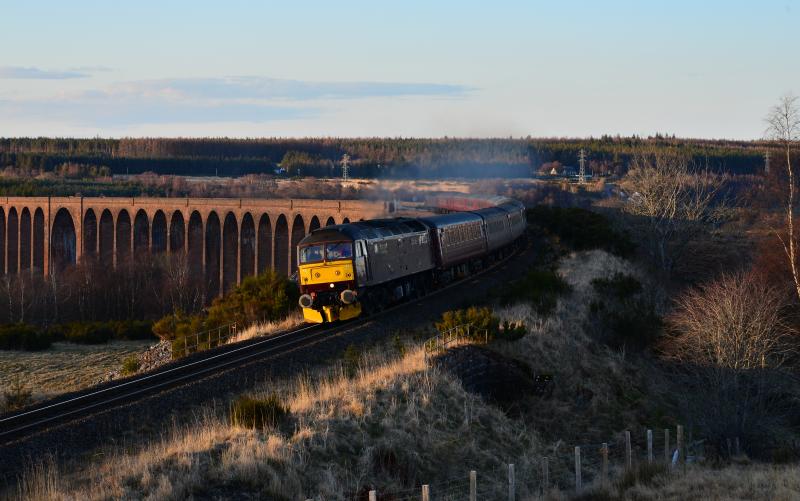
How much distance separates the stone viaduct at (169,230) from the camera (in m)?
80.2

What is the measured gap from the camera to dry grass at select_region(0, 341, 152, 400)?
102ft

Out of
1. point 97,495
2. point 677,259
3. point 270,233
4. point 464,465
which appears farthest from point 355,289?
point 270,233

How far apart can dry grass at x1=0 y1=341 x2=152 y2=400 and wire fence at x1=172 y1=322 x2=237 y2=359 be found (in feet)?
8.30

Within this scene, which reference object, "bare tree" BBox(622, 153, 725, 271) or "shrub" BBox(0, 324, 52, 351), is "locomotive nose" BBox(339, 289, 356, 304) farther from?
"bare tree" BBox(622, 153, 725, 271)

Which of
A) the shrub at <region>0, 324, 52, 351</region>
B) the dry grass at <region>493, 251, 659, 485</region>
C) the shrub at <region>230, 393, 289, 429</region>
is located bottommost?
the shrub at <region>0, 324, 52, 351</region>

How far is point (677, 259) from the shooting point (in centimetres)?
5606

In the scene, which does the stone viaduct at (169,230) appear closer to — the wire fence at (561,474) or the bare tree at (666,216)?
the bare tree at (666,216)

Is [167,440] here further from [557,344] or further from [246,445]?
[557,344]

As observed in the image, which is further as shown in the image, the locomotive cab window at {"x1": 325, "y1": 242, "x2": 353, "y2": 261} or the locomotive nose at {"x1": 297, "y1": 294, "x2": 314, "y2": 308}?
the locomotive cab window at {"x1": 325, "y1": 242, "x2": 353, "y2": 261}

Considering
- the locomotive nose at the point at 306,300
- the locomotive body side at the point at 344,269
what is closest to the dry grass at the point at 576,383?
the locomotive body side at the point at 344,269

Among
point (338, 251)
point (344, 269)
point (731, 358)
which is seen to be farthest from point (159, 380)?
point (731, 358)

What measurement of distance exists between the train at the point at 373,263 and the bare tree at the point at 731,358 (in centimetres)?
870

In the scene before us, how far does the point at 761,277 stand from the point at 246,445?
27.8 metres

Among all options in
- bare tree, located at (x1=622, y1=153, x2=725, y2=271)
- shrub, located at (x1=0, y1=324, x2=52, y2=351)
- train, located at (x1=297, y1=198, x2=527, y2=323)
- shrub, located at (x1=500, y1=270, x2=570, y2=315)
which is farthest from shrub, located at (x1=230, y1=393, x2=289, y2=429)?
bare tree, located at (x1=622, y1=153, x2=725, y2=271)
